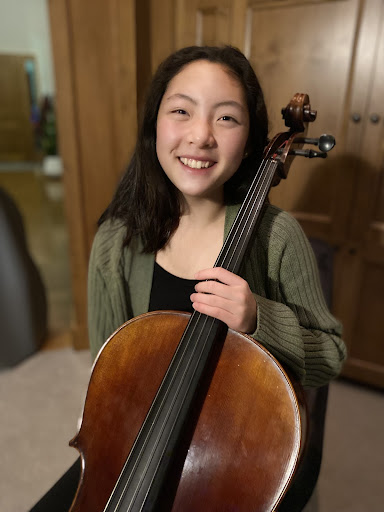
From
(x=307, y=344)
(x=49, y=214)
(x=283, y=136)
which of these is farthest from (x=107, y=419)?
(x=49, y=214)

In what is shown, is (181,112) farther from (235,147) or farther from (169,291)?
(169,291)

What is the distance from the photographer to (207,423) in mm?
596

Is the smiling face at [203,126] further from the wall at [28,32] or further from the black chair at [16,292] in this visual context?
the wall at [28,32]

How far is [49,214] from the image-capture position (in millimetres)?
4273

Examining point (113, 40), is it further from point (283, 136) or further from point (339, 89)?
point (283, 136)

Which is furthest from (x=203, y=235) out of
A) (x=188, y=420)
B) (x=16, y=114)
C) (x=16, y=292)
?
(x=16, y=114)

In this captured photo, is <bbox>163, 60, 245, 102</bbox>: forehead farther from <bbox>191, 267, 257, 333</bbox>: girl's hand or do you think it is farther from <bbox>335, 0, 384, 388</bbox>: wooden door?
<bbox>335, 0, 384, 388</bbox>: wooden door

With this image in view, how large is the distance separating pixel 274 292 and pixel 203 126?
14.0 inches

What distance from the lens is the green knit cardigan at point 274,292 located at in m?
0.68

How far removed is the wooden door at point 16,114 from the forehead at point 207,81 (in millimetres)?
7891

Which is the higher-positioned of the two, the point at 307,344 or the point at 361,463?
the point at 307,344

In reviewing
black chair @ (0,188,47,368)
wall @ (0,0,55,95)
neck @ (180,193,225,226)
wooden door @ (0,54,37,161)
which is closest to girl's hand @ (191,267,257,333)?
neck @ (180,193,225,226)

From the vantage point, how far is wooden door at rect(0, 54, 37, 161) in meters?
7.43

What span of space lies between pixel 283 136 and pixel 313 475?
68cm
